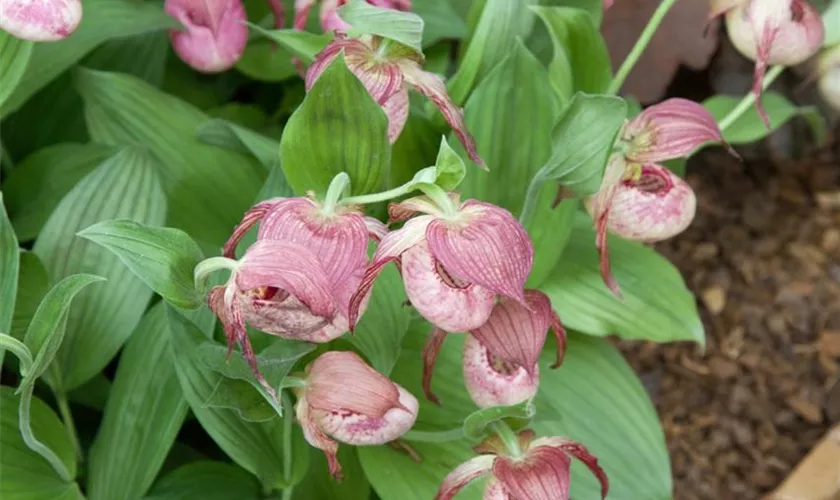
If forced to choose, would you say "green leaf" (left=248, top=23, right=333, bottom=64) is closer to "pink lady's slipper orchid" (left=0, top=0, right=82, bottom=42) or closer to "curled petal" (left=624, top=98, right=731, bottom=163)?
"pink lady's slipper orchid" (left=0, top=0, right=82, bottom=42)

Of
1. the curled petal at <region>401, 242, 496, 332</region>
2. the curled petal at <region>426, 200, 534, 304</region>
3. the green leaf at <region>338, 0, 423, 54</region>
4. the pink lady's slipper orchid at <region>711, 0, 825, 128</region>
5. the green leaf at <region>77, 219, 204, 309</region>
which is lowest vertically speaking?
the green leaf at <region>77, 219, 204, 309</region>

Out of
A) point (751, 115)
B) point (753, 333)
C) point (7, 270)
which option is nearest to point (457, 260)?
point (7, 270)

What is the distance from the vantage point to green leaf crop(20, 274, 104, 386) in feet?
2.13

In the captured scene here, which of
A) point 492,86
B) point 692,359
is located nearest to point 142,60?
point 492,86

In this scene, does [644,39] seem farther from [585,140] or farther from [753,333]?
[753,333]

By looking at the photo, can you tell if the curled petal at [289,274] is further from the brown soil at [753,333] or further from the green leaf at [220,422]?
the brown soil at [753,333]

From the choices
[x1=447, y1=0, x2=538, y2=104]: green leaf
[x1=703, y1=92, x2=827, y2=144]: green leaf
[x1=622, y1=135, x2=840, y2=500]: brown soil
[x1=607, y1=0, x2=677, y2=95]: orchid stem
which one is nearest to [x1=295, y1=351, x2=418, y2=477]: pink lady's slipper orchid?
[x1=447, y1=0, x2=538, y2=104]: green leaf

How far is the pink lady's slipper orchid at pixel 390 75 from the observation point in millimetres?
732

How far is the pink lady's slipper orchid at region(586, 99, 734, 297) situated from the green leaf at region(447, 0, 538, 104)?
163 millimetres

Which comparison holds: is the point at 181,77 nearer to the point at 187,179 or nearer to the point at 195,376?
the point at 187,179

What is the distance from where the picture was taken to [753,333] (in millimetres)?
1590

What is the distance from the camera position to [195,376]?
751 millimetres

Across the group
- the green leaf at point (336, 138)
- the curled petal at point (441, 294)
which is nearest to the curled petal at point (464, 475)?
the curled petal at point (441, 294)

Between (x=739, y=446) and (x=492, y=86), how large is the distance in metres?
0.86
